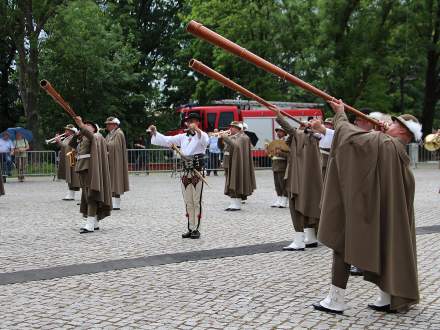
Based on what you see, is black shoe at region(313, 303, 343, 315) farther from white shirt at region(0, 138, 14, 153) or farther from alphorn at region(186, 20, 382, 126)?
white shirt at region(0, 138, 14, 153)

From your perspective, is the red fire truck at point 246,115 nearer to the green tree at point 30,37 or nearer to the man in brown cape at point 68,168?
the green tree at point 30,37

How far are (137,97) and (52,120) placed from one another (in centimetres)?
531

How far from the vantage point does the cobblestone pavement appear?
237 inches

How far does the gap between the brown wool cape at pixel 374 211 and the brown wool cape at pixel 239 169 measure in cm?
938

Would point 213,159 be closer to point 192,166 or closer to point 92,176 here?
point 92,176

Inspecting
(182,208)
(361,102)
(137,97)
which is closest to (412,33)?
(361,102)

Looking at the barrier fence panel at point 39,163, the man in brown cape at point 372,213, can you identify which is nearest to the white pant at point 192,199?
the man in brown cape at point 372,213

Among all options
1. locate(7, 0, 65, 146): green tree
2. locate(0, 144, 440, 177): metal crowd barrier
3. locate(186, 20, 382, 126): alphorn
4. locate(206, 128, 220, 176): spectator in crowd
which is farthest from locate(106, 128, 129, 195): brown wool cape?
locate(7, 0, 65, 146): green tree

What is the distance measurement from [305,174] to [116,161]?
6801mm

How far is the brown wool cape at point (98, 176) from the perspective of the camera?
11.4 meters

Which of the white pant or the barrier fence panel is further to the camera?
the barrier fence panel

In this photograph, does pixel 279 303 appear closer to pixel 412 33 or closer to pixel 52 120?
pixel 52 120

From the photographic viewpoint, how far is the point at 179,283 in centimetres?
745

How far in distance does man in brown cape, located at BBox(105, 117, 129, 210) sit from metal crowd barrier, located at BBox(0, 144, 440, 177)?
733 cm
